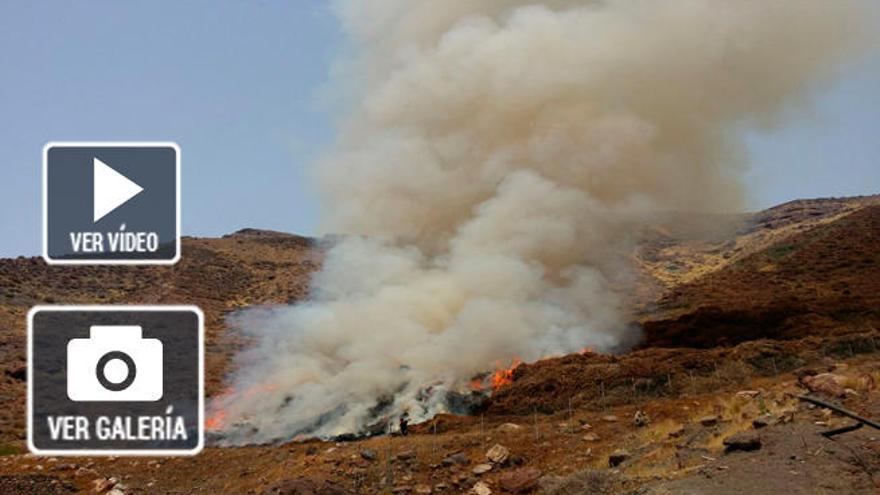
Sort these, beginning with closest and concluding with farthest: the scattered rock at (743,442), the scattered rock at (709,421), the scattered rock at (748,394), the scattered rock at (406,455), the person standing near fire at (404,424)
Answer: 1. the scattered rock at (743,442)
2. the scattered rock at (709,421)
3. the scattered rock at (406,455)
4. the scattered rock at (748,394)
5. the person standing near fire at (404,424)

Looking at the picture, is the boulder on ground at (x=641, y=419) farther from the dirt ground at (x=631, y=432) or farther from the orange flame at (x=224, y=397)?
the orange flame at (x=224, y=397)

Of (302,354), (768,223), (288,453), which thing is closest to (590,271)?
(302,354)

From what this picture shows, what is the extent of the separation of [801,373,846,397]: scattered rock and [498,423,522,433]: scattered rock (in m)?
8.47

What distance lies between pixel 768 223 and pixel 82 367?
344ft

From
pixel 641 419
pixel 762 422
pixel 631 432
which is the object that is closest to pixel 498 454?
pixel 631 432

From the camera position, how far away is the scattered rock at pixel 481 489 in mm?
19656

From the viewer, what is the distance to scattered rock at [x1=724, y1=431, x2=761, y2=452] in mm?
17812

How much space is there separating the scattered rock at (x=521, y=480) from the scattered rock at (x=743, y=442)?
4.69 meters

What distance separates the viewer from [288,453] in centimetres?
2509

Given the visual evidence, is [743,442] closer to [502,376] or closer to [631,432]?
[631,432]

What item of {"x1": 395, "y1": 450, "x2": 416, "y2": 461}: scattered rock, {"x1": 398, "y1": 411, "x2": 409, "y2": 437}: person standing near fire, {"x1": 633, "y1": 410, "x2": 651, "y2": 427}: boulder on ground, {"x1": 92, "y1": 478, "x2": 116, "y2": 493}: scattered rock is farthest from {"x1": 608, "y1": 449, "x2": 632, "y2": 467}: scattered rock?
{"x1": 92, "y1": 478, "x2": 116, "y2": 493}: scattered rock

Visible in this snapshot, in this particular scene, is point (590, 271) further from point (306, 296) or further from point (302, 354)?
point (306, 296)

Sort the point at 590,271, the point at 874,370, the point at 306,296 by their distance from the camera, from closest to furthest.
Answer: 1. the point at 874,370
2. the point at 590,271
3. the point at 306,296

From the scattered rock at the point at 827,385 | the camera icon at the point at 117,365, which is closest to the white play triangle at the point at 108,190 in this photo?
the camera icon at the point at 117,365
